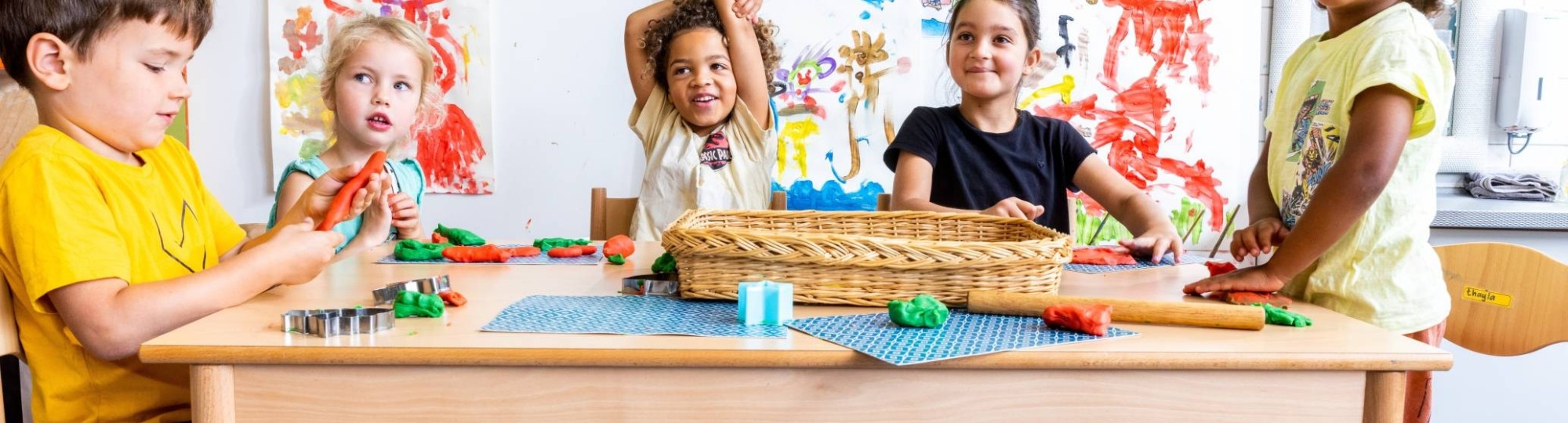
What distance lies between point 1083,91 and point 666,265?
166 centimetres

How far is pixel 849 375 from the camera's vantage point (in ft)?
2.16

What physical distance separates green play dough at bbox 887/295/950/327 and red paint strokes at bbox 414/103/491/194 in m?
1.90

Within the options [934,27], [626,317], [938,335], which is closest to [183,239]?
[626,317]

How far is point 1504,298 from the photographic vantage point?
1.17 m

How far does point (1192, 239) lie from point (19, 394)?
2.36 metres

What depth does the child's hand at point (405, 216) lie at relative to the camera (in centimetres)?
133

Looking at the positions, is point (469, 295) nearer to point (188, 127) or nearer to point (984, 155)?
point (984, 155)

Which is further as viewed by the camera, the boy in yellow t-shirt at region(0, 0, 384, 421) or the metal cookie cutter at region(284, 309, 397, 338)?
the boy in yellow t-shirt at region(0, 0, 384, 421)

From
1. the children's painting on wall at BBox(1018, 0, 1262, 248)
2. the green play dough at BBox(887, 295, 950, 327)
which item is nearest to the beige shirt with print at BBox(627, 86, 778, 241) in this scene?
the children's painting on wall at BBox(1018, 0, 1262, 248)

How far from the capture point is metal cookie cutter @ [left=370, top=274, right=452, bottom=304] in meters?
0.83

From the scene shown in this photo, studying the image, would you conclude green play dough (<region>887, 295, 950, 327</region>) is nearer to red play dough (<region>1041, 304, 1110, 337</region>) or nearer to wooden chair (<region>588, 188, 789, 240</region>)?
red play dough (<region>1041, 304, 1110, 337</region>)

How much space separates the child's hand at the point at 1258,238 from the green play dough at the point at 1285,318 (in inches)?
9.7

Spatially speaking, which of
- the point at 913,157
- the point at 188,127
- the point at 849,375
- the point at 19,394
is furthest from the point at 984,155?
the point at 188,127

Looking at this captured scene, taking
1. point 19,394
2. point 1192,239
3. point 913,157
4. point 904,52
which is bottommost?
point 19,394
